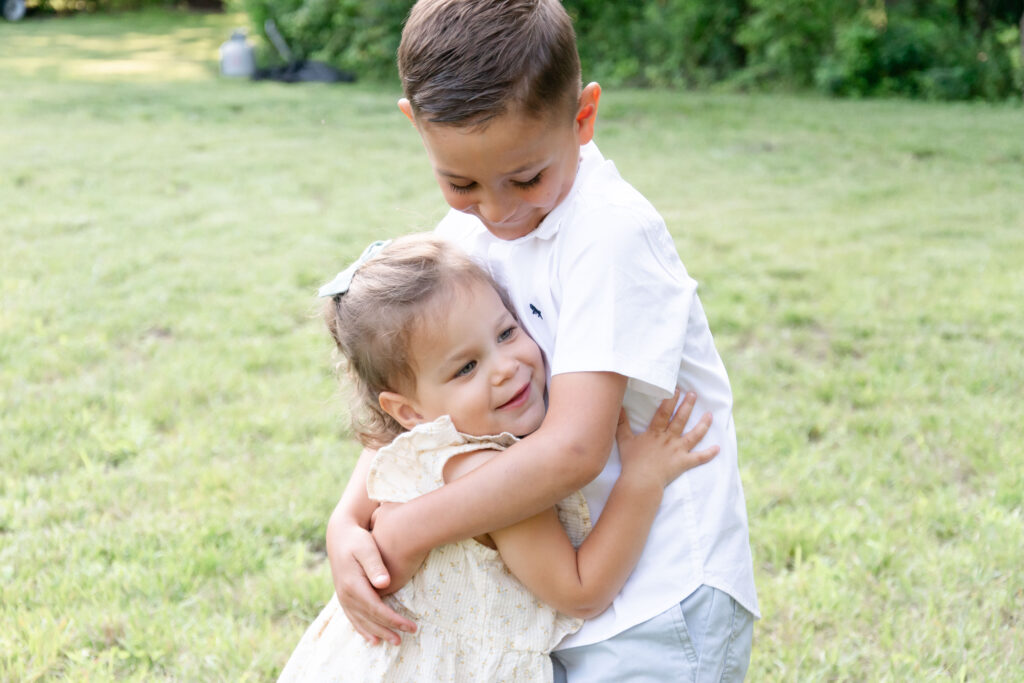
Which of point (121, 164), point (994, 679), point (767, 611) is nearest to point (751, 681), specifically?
point (767, 611)

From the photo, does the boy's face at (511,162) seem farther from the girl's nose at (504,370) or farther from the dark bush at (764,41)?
the dark bush at (764,41)

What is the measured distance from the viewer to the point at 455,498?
4.56ft

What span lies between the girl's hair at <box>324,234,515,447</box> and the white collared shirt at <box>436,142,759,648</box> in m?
0.09

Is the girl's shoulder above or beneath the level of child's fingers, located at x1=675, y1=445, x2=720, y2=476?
above

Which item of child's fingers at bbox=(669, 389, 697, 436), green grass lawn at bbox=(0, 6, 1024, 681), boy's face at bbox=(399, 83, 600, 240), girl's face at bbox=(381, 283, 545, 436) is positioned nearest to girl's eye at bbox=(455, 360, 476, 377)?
girl's face at bbox=(381, 283, 545, 436)

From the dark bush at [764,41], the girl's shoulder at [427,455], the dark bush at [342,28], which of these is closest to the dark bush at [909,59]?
the dark bush at [764,41]

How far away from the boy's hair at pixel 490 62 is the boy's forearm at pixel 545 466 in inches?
15.2

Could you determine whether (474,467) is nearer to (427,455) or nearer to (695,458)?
(427,455)

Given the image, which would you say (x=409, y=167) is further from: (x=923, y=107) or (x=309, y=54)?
(x=309, y=54)

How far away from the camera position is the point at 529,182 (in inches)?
55.1

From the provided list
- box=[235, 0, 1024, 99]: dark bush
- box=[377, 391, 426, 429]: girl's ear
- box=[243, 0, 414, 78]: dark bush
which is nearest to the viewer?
box=[377, 391, 426, 429]: girl's ear

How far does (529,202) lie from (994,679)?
1.54m

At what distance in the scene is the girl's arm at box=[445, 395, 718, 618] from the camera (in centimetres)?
144

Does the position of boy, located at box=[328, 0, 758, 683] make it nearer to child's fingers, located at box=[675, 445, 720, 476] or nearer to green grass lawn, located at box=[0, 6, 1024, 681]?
child's fingers, located at box=[675, 445, 720, 476]
